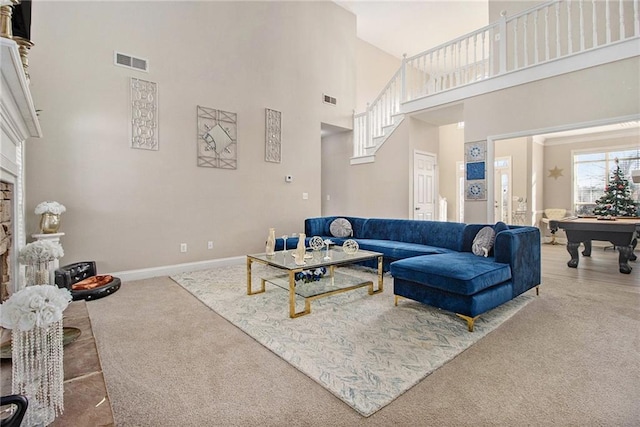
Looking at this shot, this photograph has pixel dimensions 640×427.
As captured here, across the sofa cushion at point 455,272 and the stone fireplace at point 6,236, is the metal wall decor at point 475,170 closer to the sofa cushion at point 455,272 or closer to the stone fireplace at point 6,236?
the sofa cushion at point 455,272

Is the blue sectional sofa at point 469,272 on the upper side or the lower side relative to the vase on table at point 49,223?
lower

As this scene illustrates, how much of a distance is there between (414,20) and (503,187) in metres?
4.84

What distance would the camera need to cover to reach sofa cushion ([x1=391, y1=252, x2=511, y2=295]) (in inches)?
97.8

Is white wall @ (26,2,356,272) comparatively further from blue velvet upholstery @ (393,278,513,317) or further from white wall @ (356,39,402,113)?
blue velvet upholstery @ (393,278,513,317)

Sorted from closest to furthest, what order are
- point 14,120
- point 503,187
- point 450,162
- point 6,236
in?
point 14,120
point 6,236
point 503,187
point 450,162

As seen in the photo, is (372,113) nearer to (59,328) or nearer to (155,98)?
(155,98)

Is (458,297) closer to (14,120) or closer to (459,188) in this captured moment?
(14,120)

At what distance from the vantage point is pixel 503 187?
8.27 meters

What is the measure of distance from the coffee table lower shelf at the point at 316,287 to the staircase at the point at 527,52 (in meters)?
3.92

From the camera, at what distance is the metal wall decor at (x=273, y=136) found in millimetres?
5477

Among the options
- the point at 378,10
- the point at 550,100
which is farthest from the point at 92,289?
the point at 378,10

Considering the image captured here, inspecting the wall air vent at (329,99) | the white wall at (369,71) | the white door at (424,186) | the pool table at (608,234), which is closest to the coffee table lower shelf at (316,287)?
the white door at (424,186)

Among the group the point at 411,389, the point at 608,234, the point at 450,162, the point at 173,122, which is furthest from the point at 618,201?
the point at 173,122

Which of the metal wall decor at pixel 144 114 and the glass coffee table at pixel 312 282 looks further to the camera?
the metal wall decor at pixel 144 114
